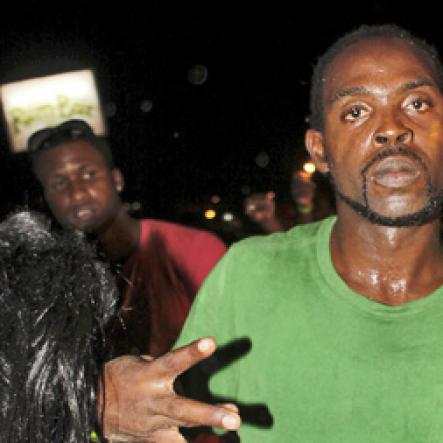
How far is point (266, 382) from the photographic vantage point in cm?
180

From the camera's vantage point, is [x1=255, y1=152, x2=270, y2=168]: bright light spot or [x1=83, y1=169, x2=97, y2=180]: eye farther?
[x1=255, y1=152, x2=270, y2=168]: bright light spot

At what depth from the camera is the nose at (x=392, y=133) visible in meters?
1.77

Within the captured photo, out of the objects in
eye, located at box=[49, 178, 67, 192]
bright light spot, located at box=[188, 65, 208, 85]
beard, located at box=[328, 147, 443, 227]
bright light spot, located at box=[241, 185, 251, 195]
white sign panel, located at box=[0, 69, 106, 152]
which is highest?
bright light spot, located at box=[188, 65, 208, 85]

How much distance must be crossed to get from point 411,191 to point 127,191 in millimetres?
30920

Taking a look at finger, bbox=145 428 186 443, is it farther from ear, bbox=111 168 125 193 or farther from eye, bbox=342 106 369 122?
ear, bbox=111 168 125 193

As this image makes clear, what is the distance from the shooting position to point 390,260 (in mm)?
1874

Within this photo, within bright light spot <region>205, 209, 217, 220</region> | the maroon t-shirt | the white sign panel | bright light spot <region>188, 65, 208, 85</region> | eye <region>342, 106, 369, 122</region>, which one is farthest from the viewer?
bright light spot <region>205, 209, 217, 220</region>

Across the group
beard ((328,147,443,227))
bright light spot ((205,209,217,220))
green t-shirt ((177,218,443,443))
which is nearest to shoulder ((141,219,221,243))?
green t-shirt ((177,218,443,443))

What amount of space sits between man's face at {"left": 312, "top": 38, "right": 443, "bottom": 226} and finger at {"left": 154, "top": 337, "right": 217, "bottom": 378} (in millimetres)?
753

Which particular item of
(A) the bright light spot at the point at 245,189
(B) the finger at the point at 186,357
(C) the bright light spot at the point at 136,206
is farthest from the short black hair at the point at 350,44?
(A) the bright light spot at the point at 245,189

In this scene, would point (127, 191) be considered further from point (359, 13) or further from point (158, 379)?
point (158, 379)

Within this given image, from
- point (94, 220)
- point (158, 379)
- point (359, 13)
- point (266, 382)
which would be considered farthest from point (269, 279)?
A: point (359, 13)

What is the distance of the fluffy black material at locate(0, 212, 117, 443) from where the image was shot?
3.76 feet

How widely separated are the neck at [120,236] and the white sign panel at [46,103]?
9.70 metres
